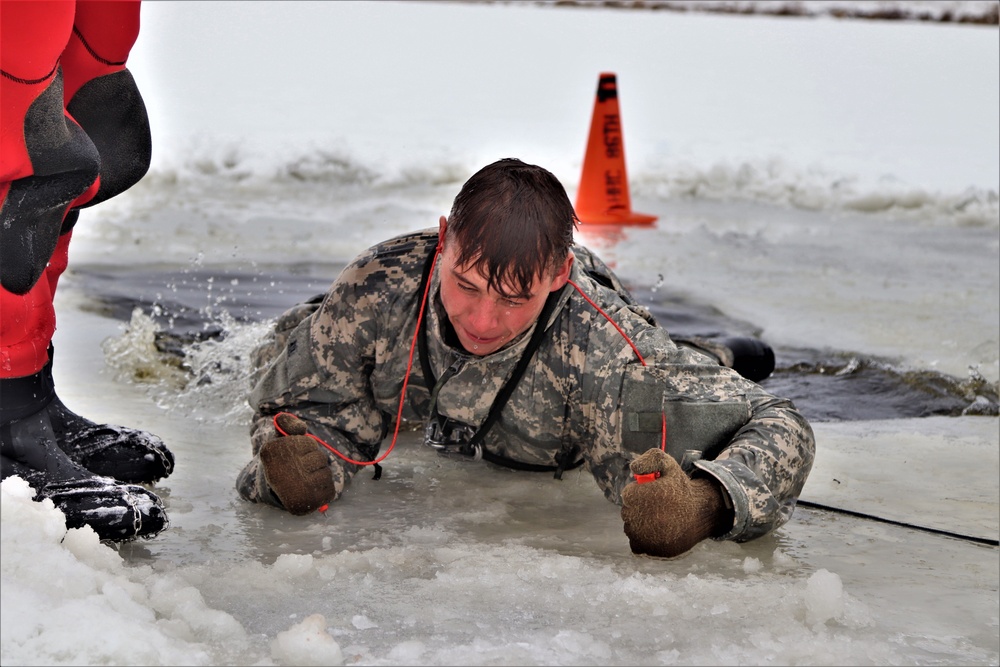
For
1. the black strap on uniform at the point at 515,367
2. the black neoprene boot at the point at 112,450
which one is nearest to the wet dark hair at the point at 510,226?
the black strap on uniform at the point at 515,367

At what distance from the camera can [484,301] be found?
247cm

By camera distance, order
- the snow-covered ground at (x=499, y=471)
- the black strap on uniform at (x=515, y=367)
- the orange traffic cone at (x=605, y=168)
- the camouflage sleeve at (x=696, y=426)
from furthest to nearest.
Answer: the orange traffic cone at (x=605, y=168), the black strap on uniform at (x=515, y=367), the camouflage sleeve at (x=696, y=426), the snow-covered ground at (x=499, y=471)

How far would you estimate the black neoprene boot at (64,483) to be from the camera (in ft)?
7.89

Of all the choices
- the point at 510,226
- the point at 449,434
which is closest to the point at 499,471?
the point at 449,434

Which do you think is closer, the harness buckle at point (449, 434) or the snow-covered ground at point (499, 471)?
the snow-covered ground at point (499, 471)

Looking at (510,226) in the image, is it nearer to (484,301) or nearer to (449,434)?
(484,301)

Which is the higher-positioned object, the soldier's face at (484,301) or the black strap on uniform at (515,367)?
the soldier's face at (484,301)

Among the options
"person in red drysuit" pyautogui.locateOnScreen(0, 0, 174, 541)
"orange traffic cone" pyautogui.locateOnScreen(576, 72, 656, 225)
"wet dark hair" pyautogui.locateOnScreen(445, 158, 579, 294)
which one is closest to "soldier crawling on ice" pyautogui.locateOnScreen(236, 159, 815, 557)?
"wet dark hair" pyautogui.locateOnScreen(445, 158, 579, 294)

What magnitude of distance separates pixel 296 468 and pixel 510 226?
0.75 metres

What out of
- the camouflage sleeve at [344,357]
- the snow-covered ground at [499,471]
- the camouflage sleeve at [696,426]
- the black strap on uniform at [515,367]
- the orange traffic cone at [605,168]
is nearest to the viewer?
the snow-covered ground at [499,471]

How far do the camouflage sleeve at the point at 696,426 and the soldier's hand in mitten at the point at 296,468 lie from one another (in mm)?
636

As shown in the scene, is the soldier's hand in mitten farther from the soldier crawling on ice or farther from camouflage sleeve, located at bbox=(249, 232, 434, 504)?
camouflage sleeve, located at bbox=(249, 232, 434, 504)

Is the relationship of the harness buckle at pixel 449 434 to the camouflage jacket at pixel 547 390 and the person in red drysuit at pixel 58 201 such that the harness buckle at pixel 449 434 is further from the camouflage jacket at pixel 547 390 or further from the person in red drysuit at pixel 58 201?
the person in red drysuit at pixel 58 201

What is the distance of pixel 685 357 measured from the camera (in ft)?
9.15
